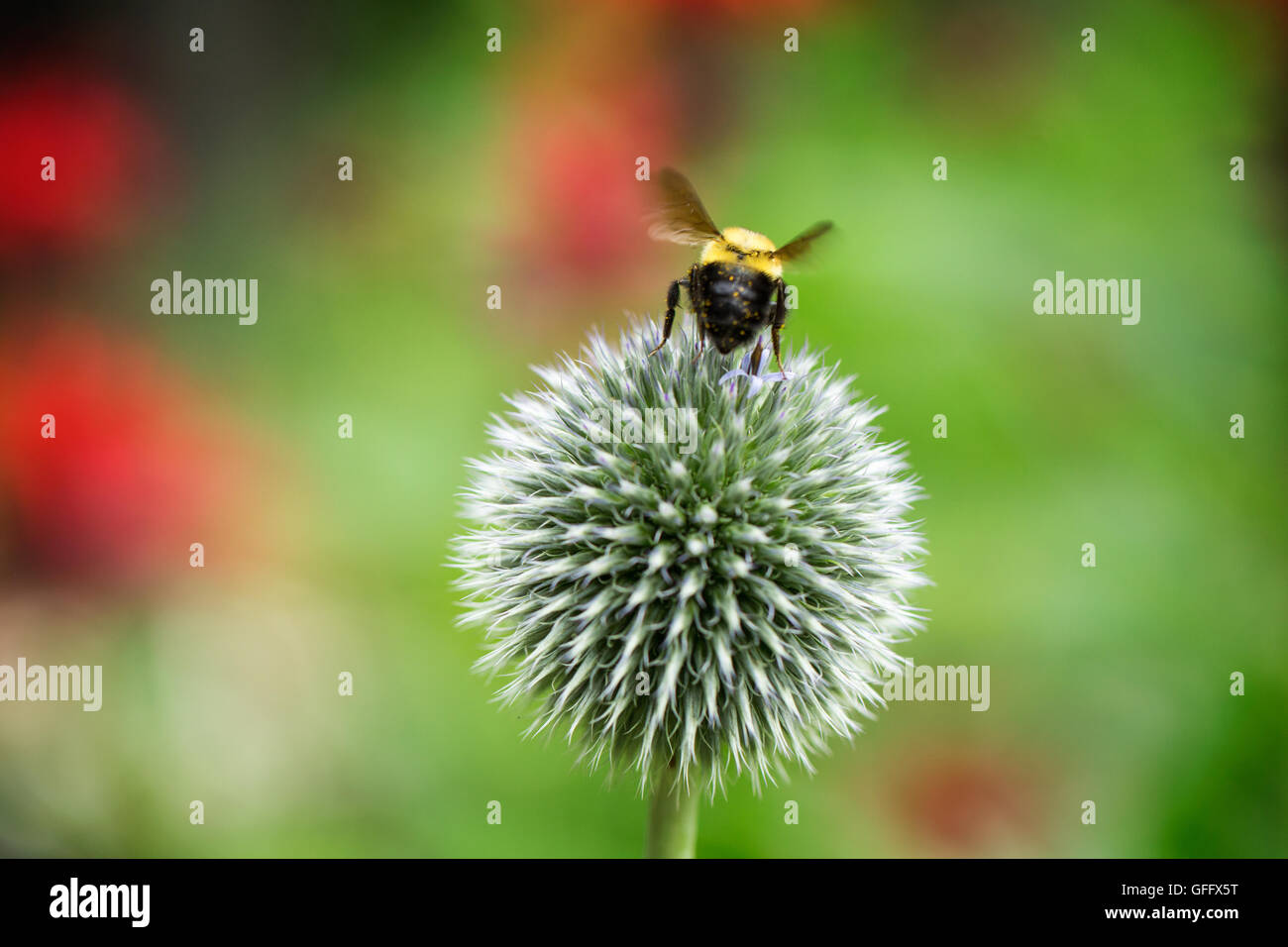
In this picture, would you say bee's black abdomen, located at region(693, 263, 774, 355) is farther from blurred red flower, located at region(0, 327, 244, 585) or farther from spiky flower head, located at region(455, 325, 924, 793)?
blurred red flower, located at region(0, 327, 244, 585)

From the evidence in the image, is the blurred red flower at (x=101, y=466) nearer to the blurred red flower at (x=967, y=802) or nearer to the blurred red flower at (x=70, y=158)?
the blurred red flower at (x=70, y=158)

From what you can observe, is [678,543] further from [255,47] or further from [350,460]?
[255,47]

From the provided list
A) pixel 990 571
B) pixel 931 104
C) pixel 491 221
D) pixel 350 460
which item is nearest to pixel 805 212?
pixel 931 104

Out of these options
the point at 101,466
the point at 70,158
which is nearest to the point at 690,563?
the point at 101,466

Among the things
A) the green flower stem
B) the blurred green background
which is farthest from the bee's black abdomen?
the blurred green background

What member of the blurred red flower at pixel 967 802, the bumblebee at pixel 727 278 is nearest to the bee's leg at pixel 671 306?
the bumblebee at pixel 727 278
